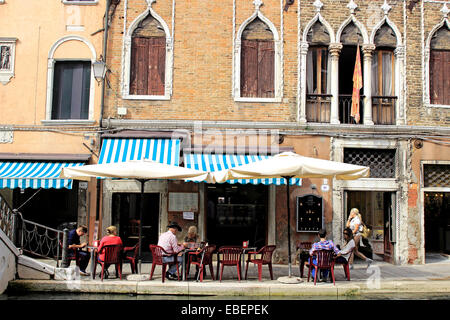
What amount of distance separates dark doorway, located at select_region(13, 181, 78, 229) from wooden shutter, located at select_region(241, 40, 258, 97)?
5.86 metres

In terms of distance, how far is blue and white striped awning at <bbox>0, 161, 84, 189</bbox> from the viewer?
37.2ft

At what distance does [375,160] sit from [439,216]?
3972mm

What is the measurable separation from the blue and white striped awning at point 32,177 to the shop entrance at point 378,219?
832 cm

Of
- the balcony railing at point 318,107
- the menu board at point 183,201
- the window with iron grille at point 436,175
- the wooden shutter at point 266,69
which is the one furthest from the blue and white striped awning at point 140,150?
the window with iron grille at point 436,175

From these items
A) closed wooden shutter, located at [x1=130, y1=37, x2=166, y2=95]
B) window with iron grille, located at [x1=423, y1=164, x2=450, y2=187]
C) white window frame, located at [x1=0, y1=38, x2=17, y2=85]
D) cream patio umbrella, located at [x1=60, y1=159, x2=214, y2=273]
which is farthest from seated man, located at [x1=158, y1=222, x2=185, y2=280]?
window with iron grille, located at [x1=423, y1=164, x2=450, y2=187]

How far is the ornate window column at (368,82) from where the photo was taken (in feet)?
43.3

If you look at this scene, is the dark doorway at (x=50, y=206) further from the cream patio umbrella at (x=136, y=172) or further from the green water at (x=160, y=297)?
the green water at (x=160, y=297)

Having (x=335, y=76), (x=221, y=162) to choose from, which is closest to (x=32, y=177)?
(x=221, y=162)

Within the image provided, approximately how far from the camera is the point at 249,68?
1330cm

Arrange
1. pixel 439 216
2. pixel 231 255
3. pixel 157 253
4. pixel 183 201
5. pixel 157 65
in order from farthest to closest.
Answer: pixel 439 216
pixel 157 65
pixel 183 201
pixel 231 255
pixel 157 253

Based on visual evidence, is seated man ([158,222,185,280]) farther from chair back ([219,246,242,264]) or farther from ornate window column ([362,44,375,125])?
ornate window column ([362,44,375,125])

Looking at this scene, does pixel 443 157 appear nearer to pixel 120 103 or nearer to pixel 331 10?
pixel 331 10

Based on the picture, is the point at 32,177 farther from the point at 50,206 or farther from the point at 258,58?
the point at 258,58

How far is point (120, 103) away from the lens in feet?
42.6
